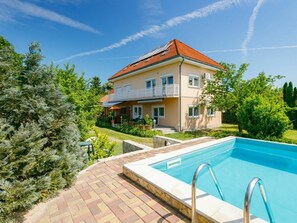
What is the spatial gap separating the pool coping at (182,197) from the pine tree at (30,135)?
2.19 meters

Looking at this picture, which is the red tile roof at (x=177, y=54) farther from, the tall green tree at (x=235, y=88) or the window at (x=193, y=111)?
the window at (x=193, y=111)

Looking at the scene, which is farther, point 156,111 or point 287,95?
point 287,95

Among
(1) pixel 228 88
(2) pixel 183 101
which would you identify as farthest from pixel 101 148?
(1) pixel 228 88

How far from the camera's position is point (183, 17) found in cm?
1578

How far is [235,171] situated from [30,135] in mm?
9288

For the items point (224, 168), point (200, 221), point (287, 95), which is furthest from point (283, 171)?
point (287, 95)

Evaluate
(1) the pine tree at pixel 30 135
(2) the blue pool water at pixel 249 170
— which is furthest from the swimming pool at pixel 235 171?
(1) the pine tree at pixel 30 135

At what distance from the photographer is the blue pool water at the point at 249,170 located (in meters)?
5.47

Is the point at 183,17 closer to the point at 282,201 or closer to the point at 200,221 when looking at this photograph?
the point at 282,201

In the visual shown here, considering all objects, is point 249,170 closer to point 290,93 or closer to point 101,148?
point 101,148

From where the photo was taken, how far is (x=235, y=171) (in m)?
8.19

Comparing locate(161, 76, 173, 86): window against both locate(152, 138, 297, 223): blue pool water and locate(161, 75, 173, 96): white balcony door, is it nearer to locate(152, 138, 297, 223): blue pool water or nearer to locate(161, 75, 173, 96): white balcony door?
locate(161, 75, 173, 96): white balcony door

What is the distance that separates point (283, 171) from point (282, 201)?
133 inches

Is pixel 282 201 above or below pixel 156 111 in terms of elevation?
below
